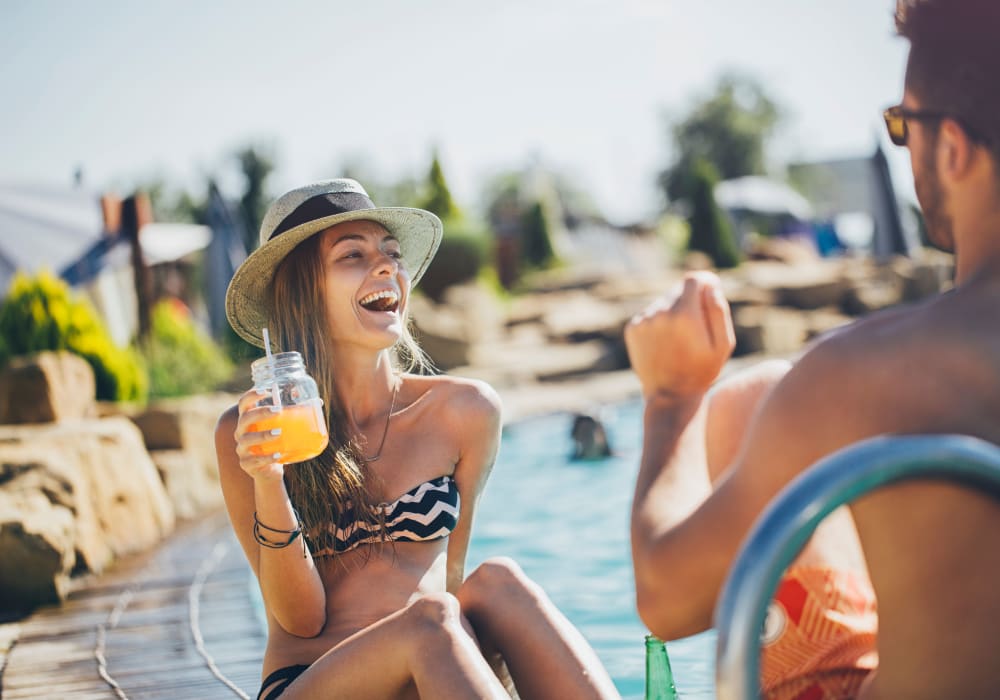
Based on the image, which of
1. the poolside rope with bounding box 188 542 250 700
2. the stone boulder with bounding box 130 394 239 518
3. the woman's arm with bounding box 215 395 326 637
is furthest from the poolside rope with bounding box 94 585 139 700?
the stone boulder with bounding box 130 394 239 518

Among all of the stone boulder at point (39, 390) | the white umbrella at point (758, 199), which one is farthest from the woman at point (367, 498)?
the white umbrella at point (758, 199)

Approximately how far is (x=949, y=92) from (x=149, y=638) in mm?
3923

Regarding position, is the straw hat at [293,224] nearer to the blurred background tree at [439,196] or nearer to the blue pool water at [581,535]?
the blue pool water at [581,535]

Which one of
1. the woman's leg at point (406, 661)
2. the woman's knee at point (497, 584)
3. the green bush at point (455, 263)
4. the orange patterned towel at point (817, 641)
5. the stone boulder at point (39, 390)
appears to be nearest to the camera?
the orange patterned towel at point (817, 641)

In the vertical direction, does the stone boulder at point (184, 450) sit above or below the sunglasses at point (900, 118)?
below

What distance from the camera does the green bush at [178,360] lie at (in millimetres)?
11891

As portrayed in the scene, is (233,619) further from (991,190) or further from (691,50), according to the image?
(691,50)

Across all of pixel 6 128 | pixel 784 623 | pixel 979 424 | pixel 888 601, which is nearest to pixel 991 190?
pixel 979 424

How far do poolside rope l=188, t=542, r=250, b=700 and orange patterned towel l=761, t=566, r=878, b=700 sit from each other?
7.25 feet

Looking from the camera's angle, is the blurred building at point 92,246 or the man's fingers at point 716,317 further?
the blurred building at point 92,246

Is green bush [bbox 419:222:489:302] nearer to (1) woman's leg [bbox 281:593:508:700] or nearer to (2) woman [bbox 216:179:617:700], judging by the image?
(2) woman [bbox 216:179:617:700]

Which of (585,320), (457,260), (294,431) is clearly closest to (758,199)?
(457,260)

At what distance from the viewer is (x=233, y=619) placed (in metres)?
4.50

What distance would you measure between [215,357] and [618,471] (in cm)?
609
